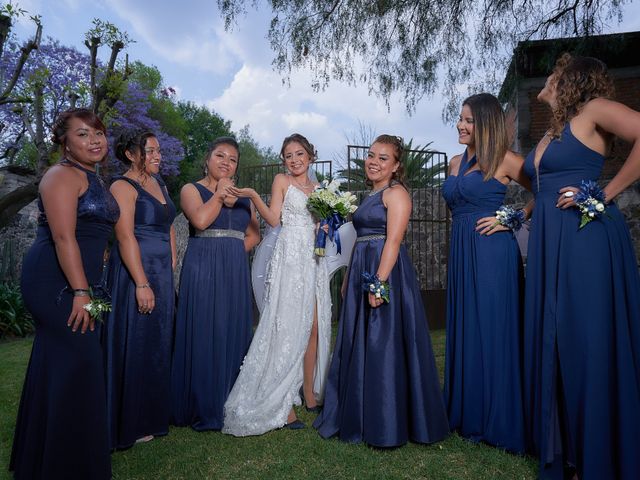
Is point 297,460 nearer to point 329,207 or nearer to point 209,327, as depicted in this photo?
point 209,327

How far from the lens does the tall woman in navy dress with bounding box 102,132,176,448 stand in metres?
4.21

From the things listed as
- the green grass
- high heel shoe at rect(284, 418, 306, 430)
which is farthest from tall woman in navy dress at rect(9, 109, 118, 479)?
high heel shoe at rect(284, 418, 306, 430)

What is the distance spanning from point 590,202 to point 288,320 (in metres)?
2.76

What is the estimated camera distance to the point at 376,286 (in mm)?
4133

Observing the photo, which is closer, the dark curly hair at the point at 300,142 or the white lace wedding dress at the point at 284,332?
the white lace wedding dress at the point at 284,332

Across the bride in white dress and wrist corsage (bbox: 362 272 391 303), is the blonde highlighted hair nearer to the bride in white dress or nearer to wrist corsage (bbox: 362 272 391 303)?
wrist corsage (bbox: 362 272 391 303)

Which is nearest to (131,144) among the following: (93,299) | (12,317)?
(93,299)

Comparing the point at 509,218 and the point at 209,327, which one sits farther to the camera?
the point at 209,327

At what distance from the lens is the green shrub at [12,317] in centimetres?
1169

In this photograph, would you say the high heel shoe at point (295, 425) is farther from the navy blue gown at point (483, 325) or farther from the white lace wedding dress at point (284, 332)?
the navy blue gown at point (483, 325)

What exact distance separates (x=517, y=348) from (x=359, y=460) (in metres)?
1.47

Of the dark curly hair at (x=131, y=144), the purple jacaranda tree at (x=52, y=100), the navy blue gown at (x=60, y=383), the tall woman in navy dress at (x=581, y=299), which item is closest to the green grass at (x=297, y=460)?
the tall woman in navy dress at (x=581, y=299)

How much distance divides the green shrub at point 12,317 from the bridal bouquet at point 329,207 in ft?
30.6

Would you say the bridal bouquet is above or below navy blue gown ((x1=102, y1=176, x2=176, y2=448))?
above
